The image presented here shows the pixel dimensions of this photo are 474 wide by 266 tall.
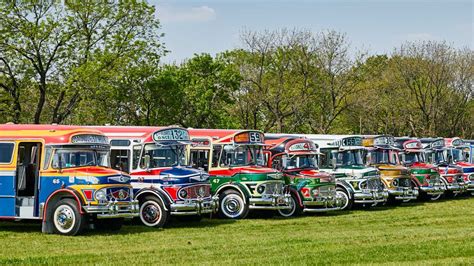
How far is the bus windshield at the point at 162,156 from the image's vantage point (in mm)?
22000

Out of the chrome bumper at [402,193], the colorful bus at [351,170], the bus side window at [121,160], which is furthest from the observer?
the chrome bumper at [402,193]

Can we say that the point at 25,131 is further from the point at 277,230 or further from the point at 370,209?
the point at 370,209

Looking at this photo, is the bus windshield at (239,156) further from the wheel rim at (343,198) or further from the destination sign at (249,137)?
the wheel rim at (343,198)

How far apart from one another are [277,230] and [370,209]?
31.2 feet

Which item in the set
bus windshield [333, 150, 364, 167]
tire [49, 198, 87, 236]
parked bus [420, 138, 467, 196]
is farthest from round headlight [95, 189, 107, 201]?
parked bus [420, 138, 467, 196]

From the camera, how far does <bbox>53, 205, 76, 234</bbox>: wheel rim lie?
62.2 feet

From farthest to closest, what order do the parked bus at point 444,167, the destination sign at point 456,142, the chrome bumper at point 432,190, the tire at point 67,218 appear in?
the destination sign at point 456,142, the parked bus at point 444,167, the chrome bumper at point 432,190, the tire at point 67,218

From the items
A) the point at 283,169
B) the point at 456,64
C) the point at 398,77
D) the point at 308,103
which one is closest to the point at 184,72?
the point at 308,103

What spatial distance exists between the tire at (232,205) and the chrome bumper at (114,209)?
197 inches

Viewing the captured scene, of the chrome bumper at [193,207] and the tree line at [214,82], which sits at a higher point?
the tree line at [214,82]

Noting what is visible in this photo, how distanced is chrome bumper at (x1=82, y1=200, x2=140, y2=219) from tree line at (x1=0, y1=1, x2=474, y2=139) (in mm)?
21599

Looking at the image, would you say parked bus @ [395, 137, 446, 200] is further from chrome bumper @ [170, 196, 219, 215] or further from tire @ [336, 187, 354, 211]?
chrome bumper @ [170, 196, 219, 215]

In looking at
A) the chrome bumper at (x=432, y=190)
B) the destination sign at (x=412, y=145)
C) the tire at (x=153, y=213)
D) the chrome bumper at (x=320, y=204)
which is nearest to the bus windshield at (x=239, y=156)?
the chrome bumper at (x=320, y=204)

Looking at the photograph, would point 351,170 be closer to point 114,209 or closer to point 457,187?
point 457,187
